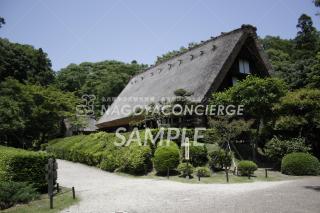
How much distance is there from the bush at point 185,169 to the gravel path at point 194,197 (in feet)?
5.31

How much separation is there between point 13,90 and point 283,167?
2713cm

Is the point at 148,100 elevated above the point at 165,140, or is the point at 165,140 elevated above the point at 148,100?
the point at 148,100

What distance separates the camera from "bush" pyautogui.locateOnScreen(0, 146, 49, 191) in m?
11.9

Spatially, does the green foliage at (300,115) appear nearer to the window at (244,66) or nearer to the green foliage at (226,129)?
the green foliage at (226,129)

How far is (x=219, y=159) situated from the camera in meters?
16.2

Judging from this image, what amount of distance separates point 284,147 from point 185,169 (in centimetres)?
609

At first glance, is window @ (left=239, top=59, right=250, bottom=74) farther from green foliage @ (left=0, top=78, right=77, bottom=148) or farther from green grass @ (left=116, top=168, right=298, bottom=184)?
green foliage @ (left=0, top=78, right=77, bottom=148)

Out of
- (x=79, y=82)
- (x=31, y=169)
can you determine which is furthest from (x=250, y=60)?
(x=79, y=82)

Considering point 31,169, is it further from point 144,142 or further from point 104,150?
point 104,150

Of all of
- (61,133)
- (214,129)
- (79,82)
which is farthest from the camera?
(79,82)

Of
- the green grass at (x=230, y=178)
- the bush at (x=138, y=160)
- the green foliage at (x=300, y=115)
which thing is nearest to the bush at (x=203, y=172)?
the green grass at (x=230, y=178)

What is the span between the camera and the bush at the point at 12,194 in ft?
34.1

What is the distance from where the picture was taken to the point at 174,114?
20.2m

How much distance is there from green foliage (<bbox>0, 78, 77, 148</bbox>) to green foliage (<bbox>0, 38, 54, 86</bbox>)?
921 centimetres
